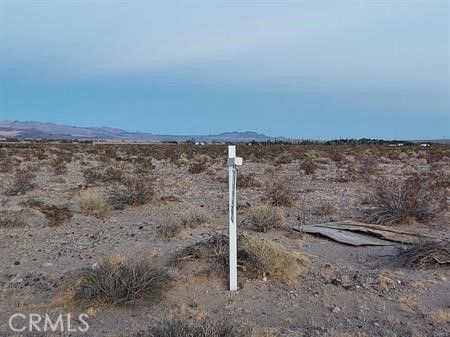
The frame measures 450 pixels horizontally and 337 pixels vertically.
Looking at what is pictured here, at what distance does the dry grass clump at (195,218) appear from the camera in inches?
421

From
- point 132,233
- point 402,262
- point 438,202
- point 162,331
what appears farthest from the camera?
point 438,202

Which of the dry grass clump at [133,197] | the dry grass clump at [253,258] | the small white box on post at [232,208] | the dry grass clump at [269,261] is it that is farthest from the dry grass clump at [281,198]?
the small white box on post at [232,208]

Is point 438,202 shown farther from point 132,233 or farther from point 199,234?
point 132,233

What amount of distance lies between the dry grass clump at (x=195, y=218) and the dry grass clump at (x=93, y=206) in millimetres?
2197

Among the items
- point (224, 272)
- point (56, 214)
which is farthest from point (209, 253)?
point (56, 214)

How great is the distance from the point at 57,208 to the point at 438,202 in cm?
899

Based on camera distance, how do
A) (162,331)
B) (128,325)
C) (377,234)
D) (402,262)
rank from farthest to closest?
(377,234), (402,262), (128,325), (162,331)

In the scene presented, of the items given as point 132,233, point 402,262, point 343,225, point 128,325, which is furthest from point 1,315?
point 343,225

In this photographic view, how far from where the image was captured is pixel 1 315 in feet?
19.4

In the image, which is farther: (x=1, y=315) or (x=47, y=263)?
(x=47, y=263)

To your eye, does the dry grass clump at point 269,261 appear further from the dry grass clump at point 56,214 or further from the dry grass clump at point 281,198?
the dry grass clump at point 281,198

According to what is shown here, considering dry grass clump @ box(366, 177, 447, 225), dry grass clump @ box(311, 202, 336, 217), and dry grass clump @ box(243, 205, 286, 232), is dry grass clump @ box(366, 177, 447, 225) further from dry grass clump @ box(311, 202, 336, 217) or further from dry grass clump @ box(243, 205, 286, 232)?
dry grass clump @ box(243, 205, 286, 232)

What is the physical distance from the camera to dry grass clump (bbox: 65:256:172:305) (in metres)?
6.14

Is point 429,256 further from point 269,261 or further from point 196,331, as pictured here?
point 196,331
